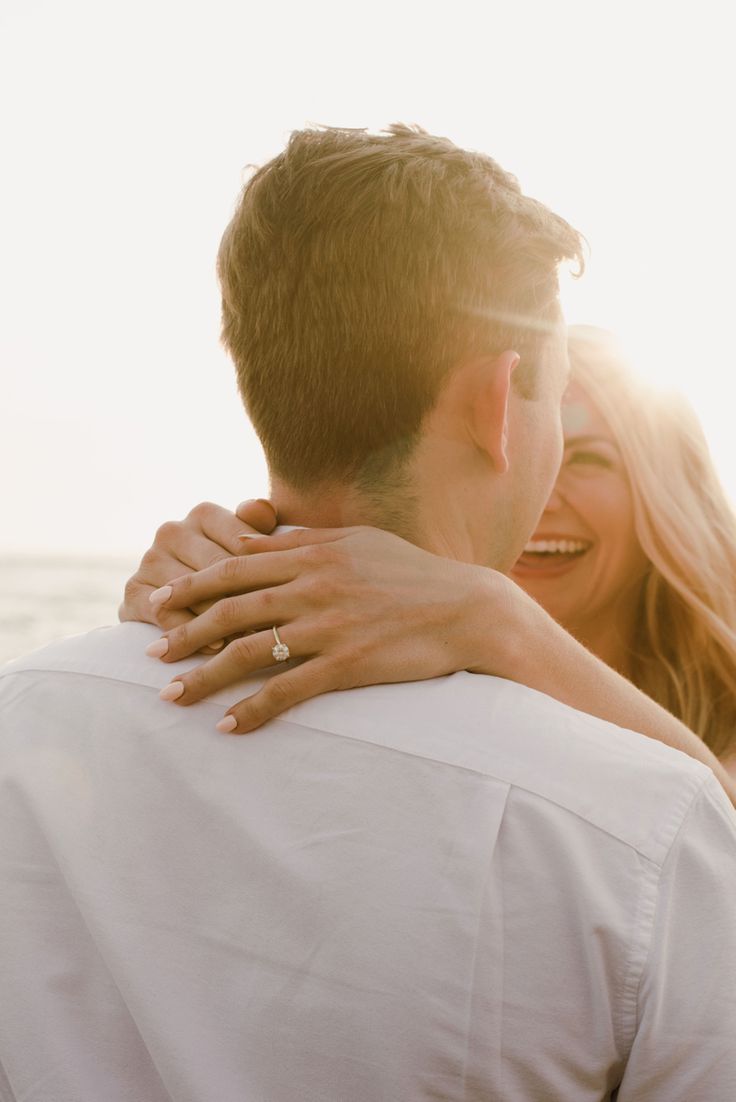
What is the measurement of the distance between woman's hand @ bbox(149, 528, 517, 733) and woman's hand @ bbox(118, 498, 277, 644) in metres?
0.03

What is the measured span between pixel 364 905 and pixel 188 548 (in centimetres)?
74

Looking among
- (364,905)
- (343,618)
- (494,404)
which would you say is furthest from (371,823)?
(494,404)

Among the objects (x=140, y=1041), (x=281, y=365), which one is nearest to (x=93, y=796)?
(x=140, y=1041)

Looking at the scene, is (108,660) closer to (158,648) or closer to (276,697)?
(158,648)

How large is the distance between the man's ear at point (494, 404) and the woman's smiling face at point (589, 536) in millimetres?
2270

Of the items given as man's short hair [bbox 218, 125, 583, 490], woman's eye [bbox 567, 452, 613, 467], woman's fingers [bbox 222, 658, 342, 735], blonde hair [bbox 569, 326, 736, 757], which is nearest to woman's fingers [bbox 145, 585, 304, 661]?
woman's fingers [bbox 222, 658, 342, 735]

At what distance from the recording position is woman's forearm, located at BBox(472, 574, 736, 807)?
1592 mm

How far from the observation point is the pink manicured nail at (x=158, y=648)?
1459 millimetres

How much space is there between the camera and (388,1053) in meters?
1.23

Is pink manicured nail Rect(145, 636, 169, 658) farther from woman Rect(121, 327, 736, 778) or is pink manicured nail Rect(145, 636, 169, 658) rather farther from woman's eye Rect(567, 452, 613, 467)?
woman's eye Rect(567, 452, 613, 467)

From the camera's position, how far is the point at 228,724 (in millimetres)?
1351

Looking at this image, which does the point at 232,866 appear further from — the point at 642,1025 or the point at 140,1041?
the point at 642,1025

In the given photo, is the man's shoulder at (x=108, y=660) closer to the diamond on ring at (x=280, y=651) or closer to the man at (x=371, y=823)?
the man at (x=371, y=823)

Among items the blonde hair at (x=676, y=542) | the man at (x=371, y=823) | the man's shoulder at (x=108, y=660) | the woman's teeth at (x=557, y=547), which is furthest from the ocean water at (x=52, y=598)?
the man at (x=371, y=823)
